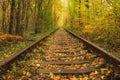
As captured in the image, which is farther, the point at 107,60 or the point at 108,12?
the point at 108,12

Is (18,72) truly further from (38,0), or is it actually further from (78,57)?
(38,0)

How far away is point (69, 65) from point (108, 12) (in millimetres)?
4633

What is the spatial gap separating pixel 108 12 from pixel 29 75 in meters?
6.02

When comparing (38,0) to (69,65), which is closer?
(69,65)

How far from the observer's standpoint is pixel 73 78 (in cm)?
516

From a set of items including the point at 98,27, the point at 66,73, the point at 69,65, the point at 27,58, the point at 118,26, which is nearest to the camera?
the point at 66,73

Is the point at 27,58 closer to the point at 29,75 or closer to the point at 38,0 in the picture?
the point at 29,75

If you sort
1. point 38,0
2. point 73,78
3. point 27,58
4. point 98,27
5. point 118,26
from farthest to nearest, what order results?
1. point 38,0
2. point 98,27
3. point 118,26
4. point 27,58
5. point 73,78

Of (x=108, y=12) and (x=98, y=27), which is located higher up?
(x=108, y=12)

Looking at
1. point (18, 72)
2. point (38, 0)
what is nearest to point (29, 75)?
point (18, 72)

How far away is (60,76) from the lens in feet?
17.8

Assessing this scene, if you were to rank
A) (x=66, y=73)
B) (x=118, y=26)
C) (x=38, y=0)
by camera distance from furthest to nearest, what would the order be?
(x=38, y=0)
(x=118, y=26)
(x=66, y=73)

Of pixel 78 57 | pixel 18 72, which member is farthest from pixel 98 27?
pixel 18 72

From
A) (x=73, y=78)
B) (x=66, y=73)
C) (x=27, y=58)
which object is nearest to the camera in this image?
(x=73, y=78)
